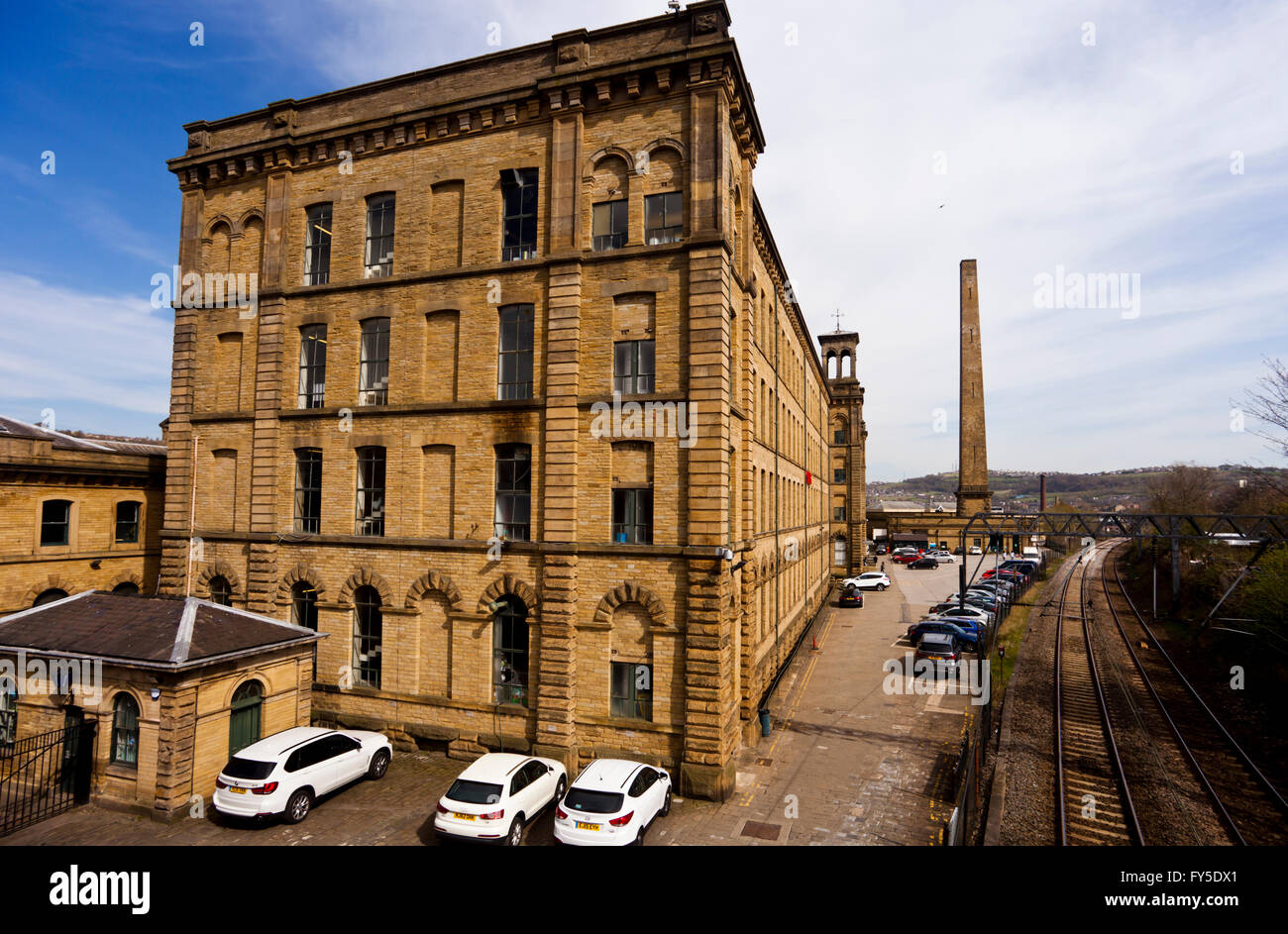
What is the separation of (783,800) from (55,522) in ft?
87.7

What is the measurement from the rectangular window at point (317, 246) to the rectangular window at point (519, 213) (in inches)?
274

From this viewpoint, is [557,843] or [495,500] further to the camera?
[495,500]

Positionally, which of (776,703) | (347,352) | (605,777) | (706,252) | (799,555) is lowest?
(776,703)

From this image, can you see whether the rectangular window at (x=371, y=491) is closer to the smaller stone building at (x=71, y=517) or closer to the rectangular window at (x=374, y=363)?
the rectangular window at (x=374, y=363)

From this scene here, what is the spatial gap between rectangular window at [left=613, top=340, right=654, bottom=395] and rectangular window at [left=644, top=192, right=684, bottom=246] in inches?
118

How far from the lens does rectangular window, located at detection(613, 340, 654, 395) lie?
18.7 metres

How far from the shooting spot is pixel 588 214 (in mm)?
19406

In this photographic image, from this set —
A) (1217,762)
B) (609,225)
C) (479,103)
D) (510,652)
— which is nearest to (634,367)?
(609,225)

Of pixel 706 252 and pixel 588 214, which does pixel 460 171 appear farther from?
pixel 706 252

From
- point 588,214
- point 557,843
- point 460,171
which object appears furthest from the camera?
point 460,171

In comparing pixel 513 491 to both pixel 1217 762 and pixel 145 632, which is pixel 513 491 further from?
pixel 1217 762

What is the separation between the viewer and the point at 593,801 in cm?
1348
